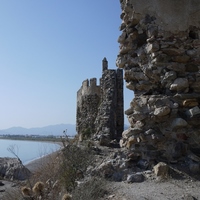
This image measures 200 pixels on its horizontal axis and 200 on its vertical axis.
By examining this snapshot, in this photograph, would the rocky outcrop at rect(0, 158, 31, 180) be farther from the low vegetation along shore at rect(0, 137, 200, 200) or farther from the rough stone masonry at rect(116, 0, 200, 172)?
the rough stone masonry at rect(116, 0, 200, 172)

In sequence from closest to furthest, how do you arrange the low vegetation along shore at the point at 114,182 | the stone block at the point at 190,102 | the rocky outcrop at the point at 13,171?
the low vegetation along shore at the point at 114,182 < the stone block at the point at 190,102 < the rocky outcrop at the point at 13,171

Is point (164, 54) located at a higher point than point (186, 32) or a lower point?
lower

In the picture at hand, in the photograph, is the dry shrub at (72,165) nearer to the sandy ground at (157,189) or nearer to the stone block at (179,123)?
the sandy ground at (157,189)

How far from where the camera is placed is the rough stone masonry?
410 centimetres

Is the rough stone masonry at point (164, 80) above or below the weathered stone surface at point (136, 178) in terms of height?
above

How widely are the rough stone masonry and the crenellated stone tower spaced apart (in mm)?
3700

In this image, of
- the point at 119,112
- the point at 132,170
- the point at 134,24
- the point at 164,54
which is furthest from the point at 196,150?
the point at 119,112

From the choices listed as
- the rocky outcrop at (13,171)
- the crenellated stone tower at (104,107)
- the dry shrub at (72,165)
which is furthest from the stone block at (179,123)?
the rocky outcrop at (13,171)

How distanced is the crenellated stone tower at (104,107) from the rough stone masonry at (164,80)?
12.1 ft

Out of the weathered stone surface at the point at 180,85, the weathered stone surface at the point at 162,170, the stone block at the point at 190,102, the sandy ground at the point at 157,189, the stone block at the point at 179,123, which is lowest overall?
the sandy ground at the point at 157,189

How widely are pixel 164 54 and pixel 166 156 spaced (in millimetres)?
1485

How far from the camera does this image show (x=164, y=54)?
4375 mm

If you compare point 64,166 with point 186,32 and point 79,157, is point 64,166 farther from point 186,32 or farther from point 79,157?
point 186,32

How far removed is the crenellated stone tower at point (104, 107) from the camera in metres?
10.5
